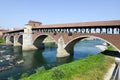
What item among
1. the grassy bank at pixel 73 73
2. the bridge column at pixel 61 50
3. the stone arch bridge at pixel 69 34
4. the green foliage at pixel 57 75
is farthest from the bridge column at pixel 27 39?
the green foliage at pixel 57 75

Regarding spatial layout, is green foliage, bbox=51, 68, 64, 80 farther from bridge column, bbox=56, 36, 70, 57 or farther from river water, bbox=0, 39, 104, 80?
bridge column, bbox=56, 36, 70, 57

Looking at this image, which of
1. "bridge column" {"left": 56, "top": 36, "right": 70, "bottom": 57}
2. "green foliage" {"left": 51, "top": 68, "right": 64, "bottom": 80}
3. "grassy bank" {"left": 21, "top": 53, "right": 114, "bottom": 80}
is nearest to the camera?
"green foliage" {"left": 51, "top": 68, "right": 64, "bottom": 80}

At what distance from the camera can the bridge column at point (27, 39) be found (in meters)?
66.8

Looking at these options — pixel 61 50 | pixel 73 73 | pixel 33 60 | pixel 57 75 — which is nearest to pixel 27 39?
pixel 33 60

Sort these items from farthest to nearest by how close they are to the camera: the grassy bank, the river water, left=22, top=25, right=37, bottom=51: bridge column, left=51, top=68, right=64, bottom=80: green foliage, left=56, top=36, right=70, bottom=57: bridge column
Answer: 1. left=22, top=25, right=37, bottom=51: bridge column
2. left=56, top=36, right=70, bottom=57: bridge column
3. the river water
4. the grassy bank
5. left=51, top=68, right=64, bottom=80: green foliage

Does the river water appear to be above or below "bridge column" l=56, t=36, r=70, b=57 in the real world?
below

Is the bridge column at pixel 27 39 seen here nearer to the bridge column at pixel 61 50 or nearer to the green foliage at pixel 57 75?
the bridge column at pixel 61 50

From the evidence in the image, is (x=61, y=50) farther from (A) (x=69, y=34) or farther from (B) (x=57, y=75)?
(B) (x=57, y=75)

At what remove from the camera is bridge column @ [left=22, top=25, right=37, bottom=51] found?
66750 mm

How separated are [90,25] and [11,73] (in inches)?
845

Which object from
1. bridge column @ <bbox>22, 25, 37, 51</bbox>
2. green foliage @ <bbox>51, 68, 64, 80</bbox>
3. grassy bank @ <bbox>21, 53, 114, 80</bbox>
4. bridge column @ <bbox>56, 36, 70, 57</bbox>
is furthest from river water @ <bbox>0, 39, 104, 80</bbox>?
green foliage @ <bbox>51, 68, 64, 80</bbox>

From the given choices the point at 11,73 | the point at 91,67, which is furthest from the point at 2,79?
the point at 91,67

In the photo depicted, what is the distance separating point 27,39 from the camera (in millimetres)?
68125

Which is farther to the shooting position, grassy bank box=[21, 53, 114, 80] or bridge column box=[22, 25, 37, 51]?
bridge column box=[22, 25, 37, 51]
